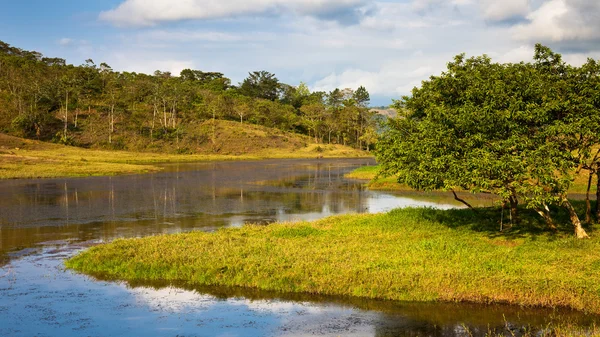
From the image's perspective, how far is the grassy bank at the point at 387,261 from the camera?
2006cm

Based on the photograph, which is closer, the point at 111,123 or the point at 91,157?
the point at 91,157

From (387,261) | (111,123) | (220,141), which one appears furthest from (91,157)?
(387,261)

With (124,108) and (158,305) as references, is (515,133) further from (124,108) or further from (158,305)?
(124,108)

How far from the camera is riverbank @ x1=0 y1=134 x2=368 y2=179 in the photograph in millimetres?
78062

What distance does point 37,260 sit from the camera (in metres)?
26.7

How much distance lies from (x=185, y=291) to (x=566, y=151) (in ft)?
63.3

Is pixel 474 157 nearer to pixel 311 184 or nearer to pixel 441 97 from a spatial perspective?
pixel 441 97

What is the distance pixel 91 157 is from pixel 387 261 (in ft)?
312

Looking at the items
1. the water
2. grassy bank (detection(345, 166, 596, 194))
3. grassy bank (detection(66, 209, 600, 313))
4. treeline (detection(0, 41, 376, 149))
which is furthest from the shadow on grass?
treeline (detection(0, 41, 376, 149))

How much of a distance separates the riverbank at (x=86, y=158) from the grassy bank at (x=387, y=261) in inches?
2137

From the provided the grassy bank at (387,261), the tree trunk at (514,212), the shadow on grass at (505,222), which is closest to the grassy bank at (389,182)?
the shadow on grass at (505,222)

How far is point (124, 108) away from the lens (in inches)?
5950

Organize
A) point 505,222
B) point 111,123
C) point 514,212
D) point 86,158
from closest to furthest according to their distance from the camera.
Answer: point 514,212, point 505,222, point 86,158, point 111,123

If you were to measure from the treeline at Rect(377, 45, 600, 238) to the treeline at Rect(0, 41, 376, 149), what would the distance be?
98770mm
